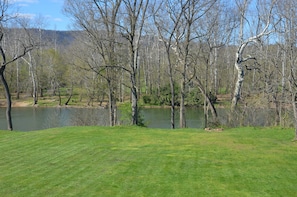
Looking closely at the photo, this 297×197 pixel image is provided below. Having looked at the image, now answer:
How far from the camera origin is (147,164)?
8289mm

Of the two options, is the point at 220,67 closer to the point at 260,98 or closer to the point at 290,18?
the point at 260,98

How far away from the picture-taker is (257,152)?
9.47 meters

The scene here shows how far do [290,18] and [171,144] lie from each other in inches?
226

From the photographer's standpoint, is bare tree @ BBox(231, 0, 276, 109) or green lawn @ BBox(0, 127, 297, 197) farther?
bare tree @ BBox(231, 0, 276, 109)

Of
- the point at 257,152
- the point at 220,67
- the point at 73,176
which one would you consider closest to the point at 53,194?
the point at 73,176

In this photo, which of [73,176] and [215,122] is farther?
[215,122]

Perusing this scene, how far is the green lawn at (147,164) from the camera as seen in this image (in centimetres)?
661

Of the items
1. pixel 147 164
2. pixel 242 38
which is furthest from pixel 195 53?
pixel 147 164

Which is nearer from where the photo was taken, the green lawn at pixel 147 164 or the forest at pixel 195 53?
the green lawn at pixel 147 164

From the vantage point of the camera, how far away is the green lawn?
661 centimetres

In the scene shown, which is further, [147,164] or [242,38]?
[242,38]

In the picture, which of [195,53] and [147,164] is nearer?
[147,164]

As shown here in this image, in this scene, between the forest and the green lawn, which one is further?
the forest

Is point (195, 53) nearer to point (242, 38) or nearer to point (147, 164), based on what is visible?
point (242, 38)
